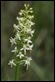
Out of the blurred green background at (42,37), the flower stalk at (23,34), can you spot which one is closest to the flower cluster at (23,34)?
the flower stalk at (23,34)

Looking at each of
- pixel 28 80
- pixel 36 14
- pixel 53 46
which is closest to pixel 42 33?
pixel 53 46

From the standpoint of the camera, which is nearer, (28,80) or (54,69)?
(28,80)

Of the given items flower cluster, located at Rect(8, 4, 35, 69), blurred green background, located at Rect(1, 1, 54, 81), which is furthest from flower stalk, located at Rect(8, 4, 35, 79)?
blurred green background, located at Rect(1, 1, 54, 81)

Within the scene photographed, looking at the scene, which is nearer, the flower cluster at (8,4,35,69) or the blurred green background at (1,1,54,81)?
the flower cluster at (8,4,35,69)

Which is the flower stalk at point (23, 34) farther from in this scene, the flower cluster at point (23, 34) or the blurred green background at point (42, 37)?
the blurred green background at point (42, 37)

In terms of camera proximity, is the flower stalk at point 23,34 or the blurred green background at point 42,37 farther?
the blurred green background at point 42,37

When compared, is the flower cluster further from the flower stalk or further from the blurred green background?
the blurred green background

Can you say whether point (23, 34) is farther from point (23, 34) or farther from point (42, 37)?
point (42, 37)

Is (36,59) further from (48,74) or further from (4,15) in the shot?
(4,15)

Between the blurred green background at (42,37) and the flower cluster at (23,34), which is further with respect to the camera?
the blurred green background at (42,37)

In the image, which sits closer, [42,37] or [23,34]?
[23,34]

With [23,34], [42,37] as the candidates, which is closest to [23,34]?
[23,34]
